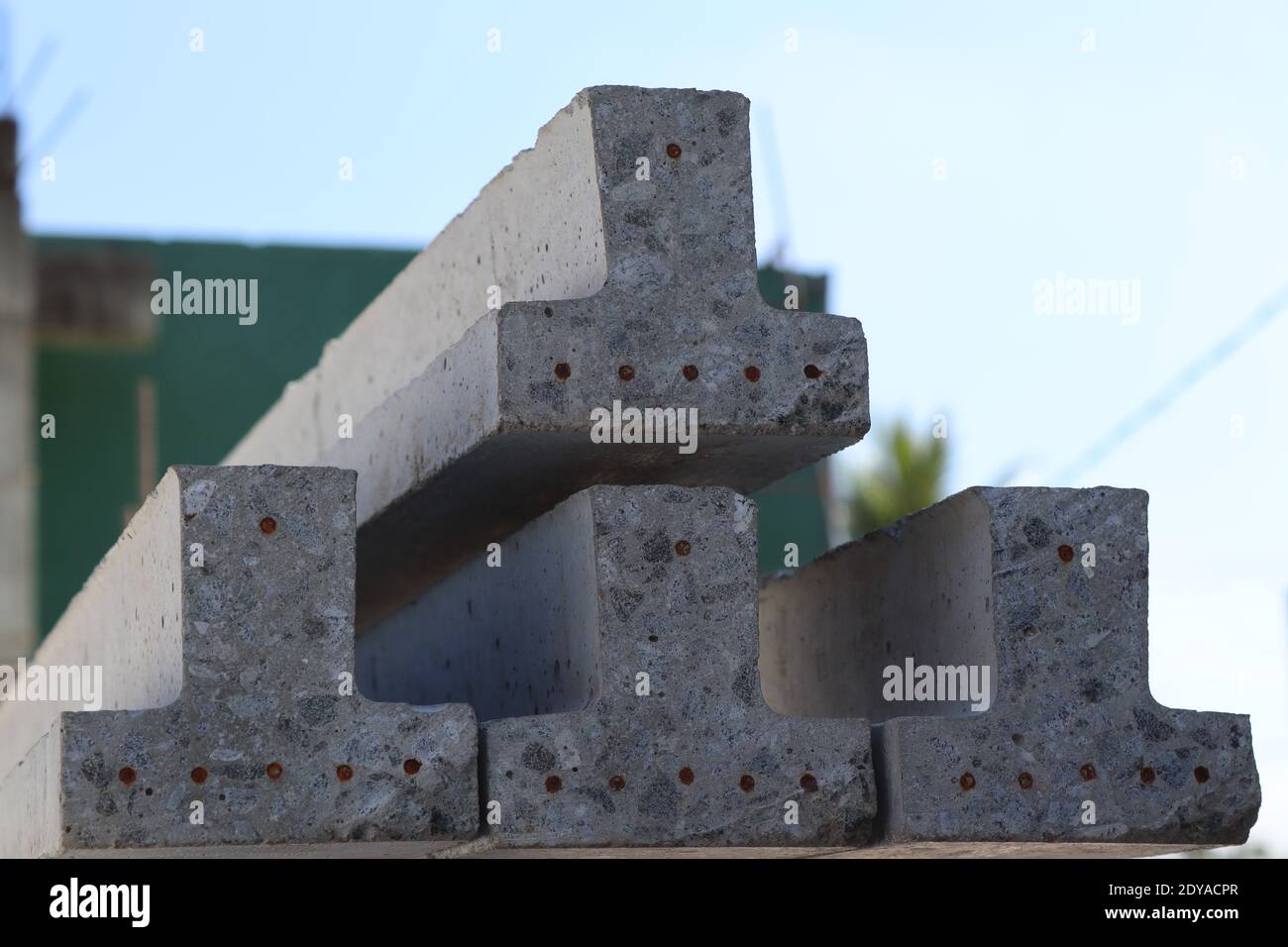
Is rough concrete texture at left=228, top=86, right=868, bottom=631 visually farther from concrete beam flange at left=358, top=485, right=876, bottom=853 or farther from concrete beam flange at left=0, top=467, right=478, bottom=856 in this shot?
concrete beam flange at left=0, top=467, right=478, bottom=856

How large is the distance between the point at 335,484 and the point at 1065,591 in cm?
170

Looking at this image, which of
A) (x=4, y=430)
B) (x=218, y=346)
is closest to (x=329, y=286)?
(x=218, y=346)

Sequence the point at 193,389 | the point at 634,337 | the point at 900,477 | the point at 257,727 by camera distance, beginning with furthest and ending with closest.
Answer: the point at 900,477, the point at 193,389, the point at 634,337, the point at 257,727

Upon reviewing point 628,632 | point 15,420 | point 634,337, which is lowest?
point 628,632

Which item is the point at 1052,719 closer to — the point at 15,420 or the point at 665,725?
the point at 665,725

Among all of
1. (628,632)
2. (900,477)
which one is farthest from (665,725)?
(900,477)

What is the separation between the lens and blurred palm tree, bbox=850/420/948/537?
22.1m

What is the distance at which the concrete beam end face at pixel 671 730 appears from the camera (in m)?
4.45

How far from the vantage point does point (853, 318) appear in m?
4.86

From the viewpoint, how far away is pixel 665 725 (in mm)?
4531

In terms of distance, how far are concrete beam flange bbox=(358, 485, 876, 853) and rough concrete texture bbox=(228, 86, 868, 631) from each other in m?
0.23

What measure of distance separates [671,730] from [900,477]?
59.2 feet

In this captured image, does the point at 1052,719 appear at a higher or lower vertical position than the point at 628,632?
lower

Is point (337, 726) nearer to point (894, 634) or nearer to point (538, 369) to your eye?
point (538, 369)
